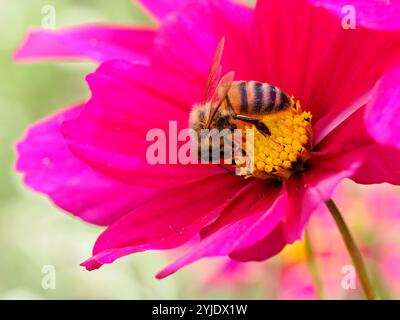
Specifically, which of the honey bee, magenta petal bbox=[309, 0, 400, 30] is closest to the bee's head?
the honey bee

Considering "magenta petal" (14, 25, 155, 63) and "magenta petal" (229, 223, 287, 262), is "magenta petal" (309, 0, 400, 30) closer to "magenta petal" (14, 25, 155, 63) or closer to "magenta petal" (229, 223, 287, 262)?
"magenta petal" (229, 223, 287, 262)

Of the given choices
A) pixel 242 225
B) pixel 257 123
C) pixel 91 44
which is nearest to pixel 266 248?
pixel 242 225

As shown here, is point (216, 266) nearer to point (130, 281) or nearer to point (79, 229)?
point (130, 281)

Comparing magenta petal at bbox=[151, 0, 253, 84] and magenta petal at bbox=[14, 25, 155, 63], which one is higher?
magenta petal at bbox=[14, 25, 155, 63]

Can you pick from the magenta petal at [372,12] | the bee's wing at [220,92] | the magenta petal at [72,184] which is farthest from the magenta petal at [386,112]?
the magenta petal at [72,184]

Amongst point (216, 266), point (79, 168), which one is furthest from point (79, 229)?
point (79, 168)

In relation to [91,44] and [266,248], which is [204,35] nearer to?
[91,44]
